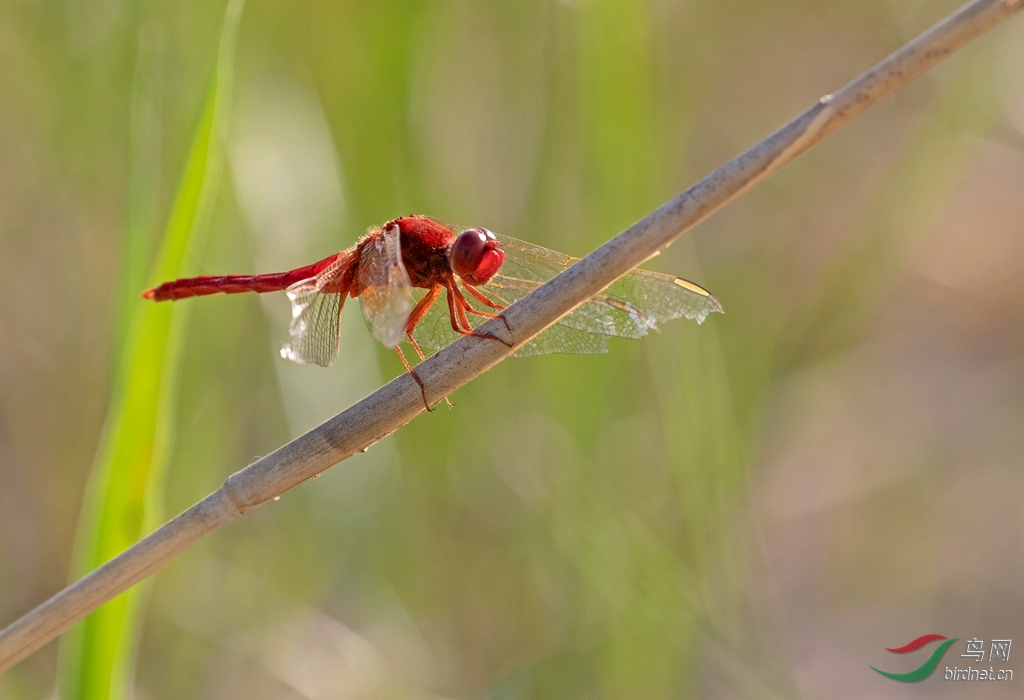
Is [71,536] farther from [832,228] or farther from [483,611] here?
[832,228]

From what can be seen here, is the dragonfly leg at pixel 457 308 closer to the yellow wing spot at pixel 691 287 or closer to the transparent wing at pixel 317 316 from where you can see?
the transparent wing at pixel 317 316

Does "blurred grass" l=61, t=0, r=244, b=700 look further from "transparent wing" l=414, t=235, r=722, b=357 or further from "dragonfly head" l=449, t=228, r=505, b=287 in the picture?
"transparent wing" l=414, t=235, r=722, b=357

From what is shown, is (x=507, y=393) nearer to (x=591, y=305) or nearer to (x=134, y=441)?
(x=591, y=305)

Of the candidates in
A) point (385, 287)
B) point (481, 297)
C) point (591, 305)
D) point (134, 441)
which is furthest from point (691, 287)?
point (134, 441)

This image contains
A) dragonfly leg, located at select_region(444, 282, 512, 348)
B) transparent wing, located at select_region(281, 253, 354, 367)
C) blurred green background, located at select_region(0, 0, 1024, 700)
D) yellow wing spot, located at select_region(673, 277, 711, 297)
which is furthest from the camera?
blurred green background, located at select_region(0, 0, 1024, 700)

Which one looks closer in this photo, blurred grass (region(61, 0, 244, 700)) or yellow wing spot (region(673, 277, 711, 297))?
blurred grass (region(61, 0, 244, 700))

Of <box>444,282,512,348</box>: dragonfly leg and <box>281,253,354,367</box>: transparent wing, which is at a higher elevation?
<box>281,253,354,367</box>: transparent wing

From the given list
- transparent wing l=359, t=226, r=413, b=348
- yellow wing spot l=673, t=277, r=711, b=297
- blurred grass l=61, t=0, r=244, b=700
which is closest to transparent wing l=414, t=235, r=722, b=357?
yellow wing spot l=673, t=277, r=711, b=297
